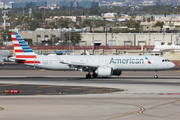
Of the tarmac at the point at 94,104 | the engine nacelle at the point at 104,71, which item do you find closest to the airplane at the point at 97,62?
the engine nacelle at the point at 104,71

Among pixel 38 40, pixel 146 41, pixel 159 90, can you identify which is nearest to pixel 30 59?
pixel 159 90

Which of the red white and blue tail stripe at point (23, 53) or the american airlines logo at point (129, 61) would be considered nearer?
the american airlines logo at point (129, 61)

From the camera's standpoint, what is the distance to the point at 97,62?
56.3 metres

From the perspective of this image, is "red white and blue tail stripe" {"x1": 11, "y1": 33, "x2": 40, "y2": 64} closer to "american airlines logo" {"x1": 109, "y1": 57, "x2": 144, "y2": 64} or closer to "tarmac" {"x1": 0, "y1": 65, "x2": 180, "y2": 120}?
"american airlines logo" {"x1": 109, "y1": 57, "x2": 144, "y2": 64}

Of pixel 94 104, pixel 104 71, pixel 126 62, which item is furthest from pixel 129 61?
pixel 94 104

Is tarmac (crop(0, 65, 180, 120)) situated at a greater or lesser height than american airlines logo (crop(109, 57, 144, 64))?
lesser

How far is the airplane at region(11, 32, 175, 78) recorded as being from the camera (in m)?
55.2

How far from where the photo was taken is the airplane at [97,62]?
181ft

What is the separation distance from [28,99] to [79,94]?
20.3 feet

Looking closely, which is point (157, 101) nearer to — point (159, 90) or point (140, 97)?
point (140, 97)

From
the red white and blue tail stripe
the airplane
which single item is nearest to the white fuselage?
the airplane

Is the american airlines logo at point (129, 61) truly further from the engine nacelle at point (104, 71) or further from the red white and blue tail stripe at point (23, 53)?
the red white and blue tail stripe at point (23, 53)

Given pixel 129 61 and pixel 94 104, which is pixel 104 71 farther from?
pixel 94 104

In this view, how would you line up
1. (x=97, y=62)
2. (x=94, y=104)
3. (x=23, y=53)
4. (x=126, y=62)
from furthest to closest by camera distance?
(x=23, y=53), (x=97, y=62), (x=126, y=62), (x=94, y=104)
